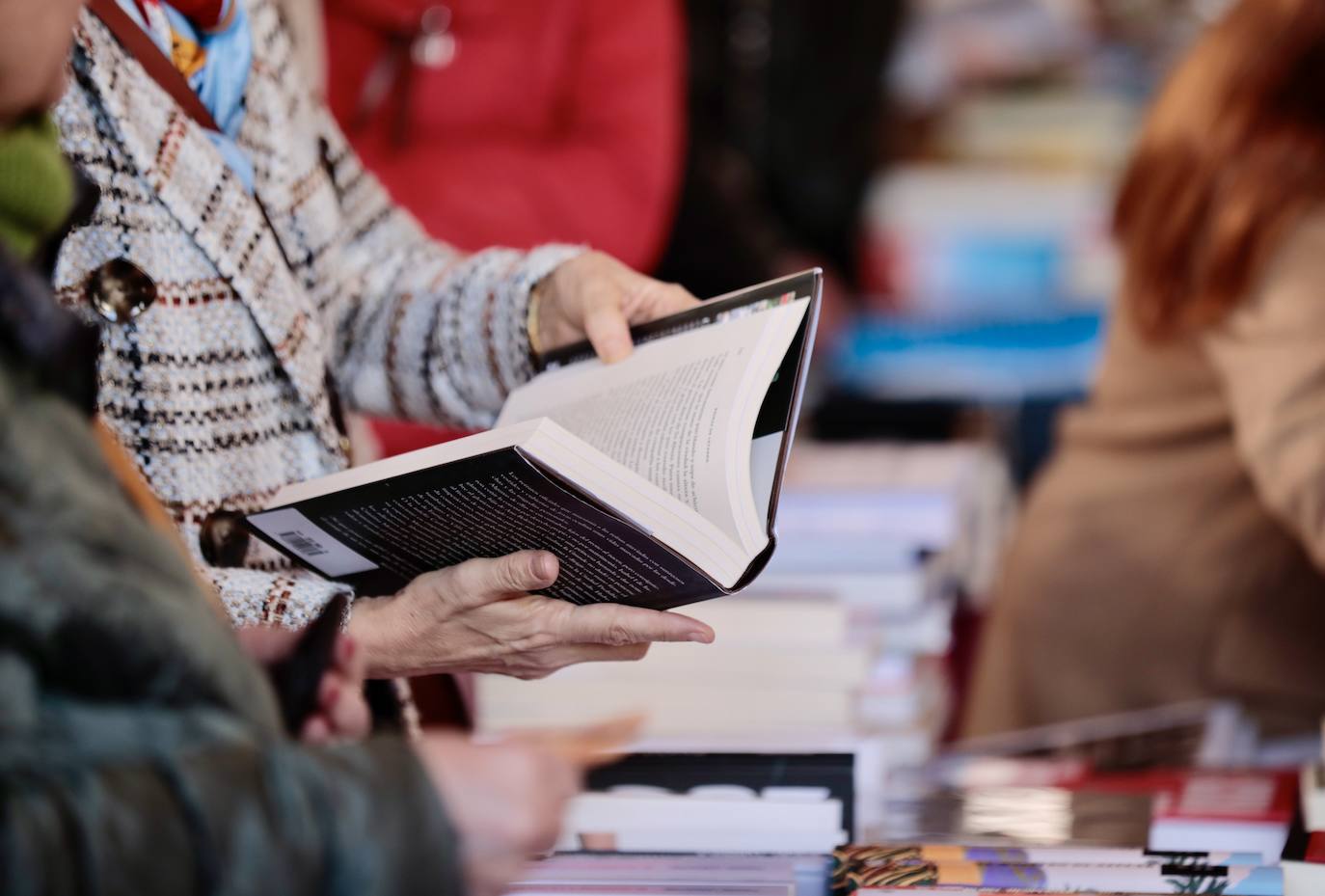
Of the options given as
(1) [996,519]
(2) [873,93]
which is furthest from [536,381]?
(2) [873,93]

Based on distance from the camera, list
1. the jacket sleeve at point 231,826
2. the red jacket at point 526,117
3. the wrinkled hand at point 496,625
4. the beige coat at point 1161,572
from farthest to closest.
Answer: the beige coat at point 1161,572 → the red jacket at point 526,117 → the wrinkled hand at point 496,625 → the jacket sleeve at point 231,826

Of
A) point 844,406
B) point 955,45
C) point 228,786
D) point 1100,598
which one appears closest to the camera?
point 228,786

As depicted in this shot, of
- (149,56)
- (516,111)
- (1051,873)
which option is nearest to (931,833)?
(1051,873)

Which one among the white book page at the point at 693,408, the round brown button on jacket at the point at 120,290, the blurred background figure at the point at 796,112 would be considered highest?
the blurred background figure at the point at 796,112

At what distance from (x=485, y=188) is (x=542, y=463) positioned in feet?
2.98

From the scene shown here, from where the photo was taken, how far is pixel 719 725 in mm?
1377

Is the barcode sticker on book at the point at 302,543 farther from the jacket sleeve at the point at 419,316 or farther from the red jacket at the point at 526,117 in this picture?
the red jacket at the point at 526,117

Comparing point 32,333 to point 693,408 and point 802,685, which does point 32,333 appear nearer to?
point 693,408

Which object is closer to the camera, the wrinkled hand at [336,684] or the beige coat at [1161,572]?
the wrinkled hand at [336,684]

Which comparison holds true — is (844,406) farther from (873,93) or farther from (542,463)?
(542,463)

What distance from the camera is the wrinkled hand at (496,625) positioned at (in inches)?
31.3

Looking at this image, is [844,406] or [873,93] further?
[873,93]

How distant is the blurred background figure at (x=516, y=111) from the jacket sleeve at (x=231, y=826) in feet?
3.09

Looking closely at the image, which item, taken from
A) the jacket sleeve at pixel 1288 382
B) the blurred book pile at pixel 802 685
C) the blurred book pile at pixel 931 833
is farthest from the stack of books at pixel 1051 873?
the jacket sleeve at pixel 1288 382
